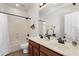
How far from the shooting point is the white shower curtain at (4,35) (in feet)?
4.12

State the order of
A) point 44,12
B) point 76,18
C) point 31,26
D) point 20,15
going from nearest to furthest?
point 76,18 → point 20,15 → point 31,26 → point 44,12

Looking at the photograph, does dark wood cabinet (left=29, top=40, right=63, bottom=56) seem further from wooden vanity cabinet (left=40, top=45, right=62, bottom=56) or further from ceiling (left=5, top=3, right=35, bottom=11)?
ceiling (left=5, top=3, right=35, bottom=11)

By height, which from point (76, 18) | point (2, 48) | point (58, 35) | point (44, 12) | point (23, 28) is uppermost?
point (44, 12)

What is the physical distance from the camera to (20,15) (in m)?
1.30

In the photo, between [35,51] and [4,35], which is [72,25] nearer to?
[35,51]

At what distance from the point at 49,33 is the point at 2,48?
0.77 meters

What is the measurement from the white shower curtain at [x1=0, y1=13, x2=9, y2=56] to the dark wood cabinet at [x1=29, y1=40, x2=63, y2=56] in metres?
0.39

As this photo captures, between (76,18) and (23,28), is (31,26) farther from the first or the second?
(76,18)

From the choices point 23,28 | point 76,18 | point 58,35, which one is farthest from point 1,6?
point 76,18

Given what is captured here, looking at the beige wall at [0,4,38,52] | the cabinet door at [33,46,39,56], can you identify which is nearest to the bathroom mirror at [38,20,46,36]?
the beige wall at [0,4,38,52]

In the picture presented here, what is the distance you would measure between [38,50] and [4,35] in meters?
0.62

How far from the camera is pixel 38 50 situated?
1.52 metres

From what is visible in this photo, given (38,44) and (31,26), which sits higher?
(31,26)

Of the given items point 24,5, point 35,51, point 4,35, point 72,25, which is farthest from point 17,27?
point 72,25
